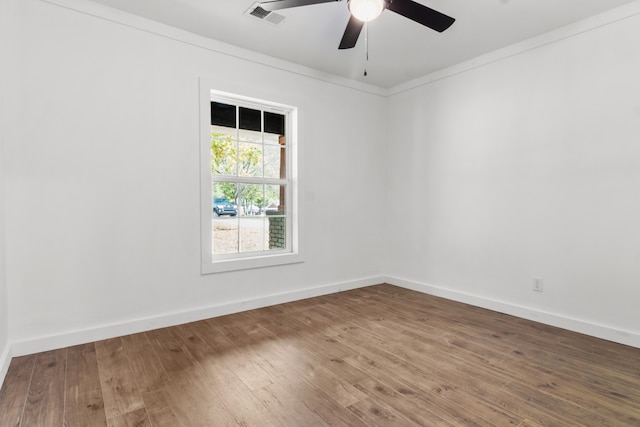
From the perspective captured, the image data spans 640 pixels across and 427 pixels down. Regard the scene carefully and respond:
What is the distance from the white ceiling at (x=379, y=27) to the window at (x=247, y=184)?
0.60 meters

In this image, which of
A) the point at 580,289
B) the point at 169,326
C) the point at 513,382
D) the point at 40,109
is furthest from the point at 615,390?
the point at 40,109

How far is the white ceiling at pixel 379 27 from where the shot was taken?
271 cm

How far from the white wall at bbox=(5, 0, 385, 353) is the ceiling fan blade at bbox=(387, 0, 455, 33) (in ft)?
5.97

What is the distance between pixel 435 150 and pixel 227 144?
8.14 ft

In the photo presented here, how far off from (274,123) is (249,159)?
1.80 feet

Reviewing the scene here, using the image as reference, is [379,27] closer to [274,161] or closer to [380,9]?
[380,9]

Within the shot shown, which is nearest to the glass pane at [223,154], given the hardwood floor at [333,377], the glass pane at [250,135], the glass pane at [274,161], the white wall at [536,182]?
the glass pane at [250,135]

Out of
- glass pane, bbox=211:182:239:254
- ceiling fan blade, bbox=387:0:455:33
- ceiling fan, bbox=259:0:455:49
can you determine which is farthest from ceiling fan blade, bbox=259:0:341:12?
glass pane, bbox=211:182:239:254

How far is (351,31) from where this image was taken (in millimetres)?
2467

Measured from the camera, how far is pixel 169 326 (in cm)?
304

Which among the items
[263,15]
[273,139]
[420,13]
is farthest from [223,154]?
[420,13]

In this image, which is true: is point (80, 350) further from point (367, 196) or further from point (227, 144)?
point (367, 196)

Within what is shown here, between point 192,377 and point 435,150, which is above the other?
point 435,150

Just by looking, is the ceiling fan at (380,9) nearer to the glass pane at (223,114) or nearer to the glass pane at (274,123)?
the glass pane at (223,114)
